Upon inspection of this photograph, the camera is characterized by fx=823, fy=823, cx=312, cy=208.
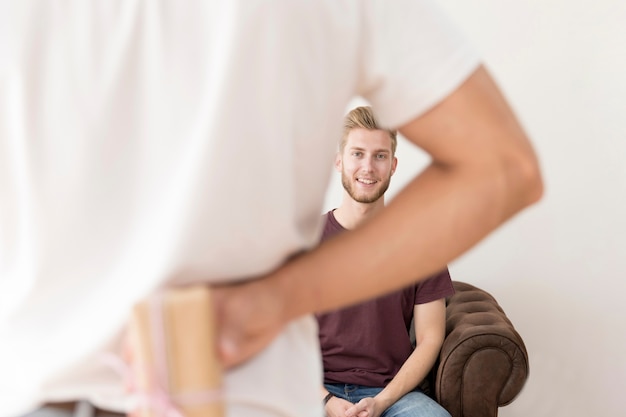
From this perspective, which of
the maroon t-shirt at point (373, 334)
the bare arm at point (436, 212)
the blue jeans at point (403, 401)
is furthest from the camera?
the maroon t-shirt at point (373, 334)

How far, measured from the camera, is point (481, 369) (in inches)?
112

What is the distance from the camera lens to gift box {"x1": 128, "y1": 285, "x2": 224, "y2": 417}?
595 mm

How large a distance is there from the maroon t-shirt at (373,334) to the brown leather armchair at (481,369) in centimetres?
18

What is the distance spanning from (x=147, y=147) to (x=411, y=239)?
0.81 feet

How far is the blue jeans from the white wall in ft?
2.63

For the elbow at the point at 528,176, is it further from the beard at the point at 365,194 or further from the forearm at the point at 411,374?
the beard at the point at 365,194

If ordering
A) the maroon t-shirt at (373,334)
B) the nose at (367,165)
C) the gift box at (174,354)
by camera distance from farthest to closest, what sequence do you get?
the nose at (367,165) → the maroon t-shirt at (373,334) → the gift box at (174,354)

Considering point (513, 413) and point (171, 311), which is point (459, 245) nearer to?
point (171, 311)

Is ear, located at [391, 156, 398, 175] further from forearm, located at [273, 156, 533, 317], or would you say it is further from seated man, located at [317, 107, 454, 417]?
forearm, located at [273, 156, 533, 317]

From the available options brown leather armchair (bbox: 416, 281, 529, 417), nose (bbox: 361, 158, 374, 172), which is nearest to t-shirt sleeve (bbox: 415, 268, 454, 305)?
brown leather armchair (bbox: 416, 281, 529, 417)

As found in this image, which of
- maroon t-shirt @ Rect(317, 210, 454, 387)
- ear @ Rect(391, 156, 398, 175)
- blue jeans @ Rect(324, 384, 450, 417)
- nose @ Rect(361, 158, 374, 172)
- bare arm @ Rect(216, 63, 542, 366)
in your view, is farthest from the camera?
ear @ Rect(391, 156, 398, 175)

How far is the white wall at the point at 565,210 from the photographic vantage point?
3.39m

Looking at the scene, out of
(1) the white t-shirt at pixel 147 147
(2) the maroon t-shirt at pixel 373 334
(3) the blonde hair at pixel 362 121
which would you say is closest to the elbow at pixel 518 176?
(1) the white t-shirt at pixel 147 147

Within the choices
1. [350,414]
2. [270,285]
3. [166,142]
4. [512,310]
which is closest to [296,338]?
[270,285]
